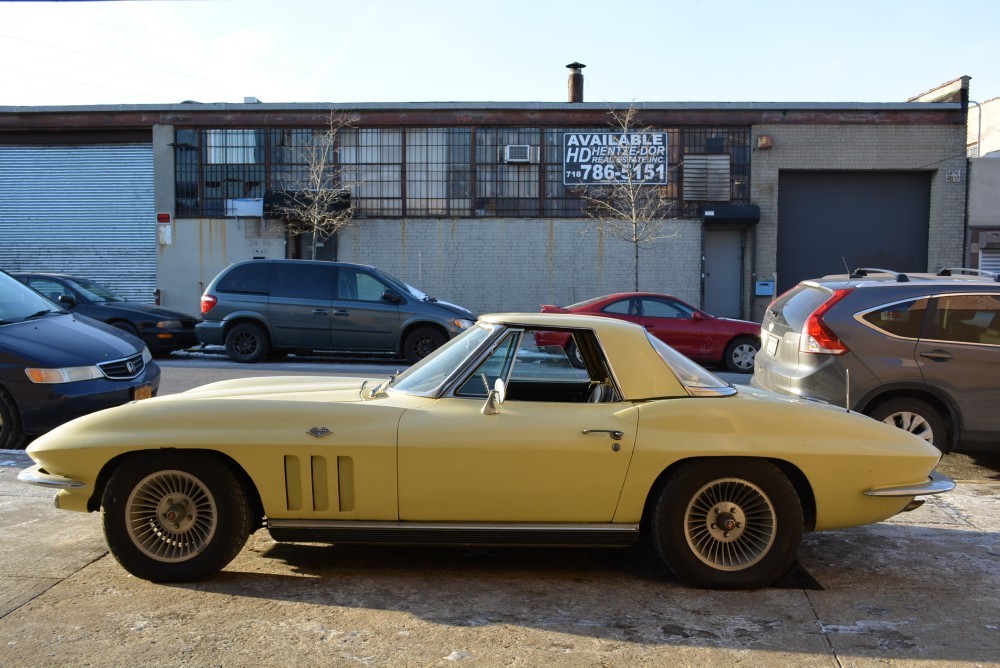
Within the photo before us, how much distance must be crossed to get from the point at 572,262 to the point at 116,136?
517 inches

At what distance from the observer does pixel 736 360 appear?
1459 cm

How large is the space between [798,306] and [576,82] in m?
19.5

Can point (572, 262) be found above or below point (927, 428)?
above

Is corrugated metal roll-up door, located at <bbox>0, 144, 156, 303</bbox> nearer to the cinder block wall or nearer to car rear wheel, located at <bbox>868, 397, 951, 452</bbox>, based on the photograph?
the cinder block wall

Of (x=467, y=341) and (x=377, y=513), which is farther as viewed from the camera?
(x=467, y=341)

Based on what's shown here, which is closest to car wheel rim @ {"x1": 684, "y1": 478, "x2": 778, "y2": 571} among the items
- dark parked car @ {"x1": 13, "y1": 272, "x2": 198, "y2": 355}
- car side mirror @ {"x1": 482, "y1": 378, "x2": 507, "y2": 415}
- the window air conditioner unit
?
car side mirror @ {"x1": 482, "y1": 378, "x2": 507, "y2": 415}

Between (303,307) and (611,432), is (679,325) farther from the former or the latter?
(611,432)

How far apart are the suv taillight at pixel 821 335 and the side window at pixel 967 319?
0.72 meters

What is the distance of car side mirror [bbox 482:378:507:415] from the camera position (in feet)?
14.2

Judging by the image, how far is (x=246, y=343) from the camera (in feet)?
47.5

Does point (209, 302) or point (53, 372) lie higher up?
point (209, 302)

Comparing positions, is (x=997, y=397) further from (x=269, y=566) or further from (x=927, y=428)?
(x=269, y=566)

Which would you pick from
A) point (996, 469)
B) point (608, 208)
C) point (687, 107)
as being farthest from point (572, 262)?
point (996, 469)

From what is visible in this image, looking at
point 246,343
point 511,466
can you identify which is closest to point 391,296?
point 246,343
